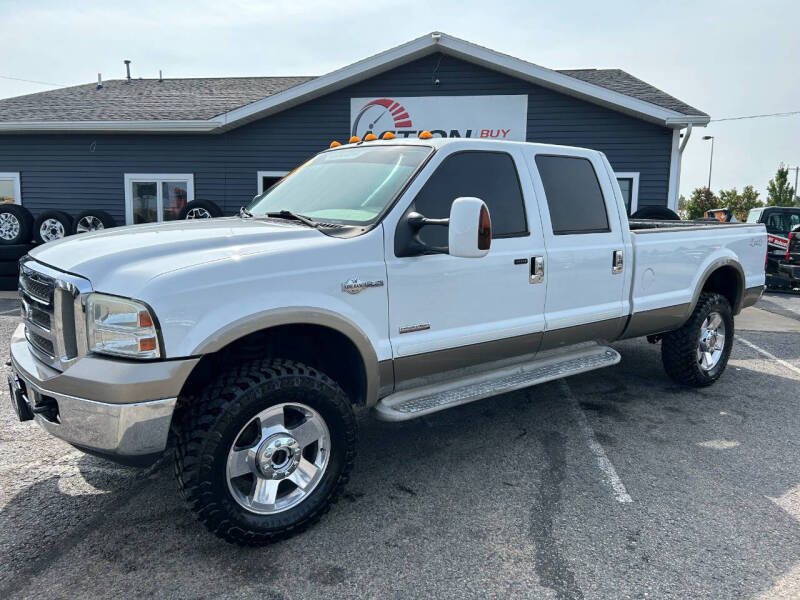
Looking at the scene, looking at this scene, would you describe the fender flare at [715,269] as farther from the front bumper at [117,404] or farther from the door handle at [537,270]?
the front bumper at [117,404]

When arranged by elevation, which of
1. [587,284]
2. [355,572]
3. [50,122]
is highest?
[50,122]

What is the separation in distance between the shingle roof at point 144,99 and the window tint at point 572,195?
10.3 meters

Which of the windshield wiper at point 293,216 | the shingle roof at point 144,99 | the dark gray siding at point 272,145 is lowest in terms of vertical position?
the windshield wiper at point 293,216

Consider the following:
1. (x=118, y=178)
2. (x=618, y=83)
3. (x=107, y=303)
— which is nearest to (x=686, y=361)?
(x=107, y=303)

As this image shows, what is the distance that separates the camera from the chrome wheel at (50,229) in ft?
39.3

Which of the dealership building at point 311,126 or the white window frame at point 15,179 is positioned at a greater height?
the dealership building at point 311,126

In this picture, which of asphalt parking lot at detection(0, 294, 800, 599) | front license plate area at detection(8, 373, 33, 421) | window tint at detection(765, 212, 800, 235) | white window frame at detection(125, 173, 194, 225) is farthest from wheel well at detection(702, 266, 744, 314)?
white window frame at detection(125, 173, 194, 225)

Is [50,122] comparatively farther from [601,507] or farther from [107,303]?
[601,507]

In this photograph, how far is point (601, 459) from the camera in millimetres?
3938

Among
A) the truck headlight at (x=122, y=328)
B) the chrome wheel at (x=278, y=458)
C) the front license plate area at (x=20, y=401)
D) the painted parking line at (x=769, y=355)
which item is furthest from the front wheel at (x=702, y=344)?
the front license plate area at (x=20, y=401)

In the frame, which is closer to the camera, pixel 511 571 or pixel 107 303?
pixel 107 303

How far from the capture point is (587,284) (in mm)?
4281

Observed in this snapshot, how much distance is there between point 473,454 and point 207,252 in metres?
2.22

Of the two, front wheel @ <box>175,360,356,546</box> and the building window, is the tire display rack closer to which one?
the building window
